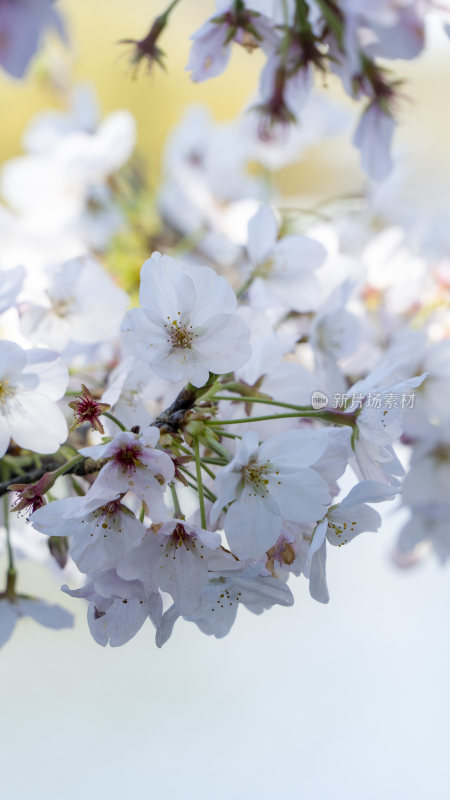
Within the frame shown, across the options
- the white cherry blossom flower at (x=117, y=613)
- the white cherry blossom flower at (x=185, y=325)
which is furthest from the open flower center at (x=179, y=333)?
the white cherry blossom flower at (x=117, y=613)

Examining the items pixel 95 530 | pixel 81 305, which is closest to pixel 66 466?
pixel 95 530

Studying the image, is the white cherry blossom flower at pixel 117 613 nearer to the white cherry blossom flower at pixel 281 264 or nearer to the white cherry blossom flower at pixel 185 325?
the white cherry blossom flower at pixel 185 325

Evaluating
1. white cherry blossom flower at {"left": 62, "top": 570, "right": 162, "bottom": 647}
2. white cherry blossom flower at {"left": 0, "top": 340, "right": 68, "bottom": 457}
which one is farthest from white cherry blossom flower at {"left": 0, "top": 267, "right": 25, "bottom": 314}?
white cherry blossom flower at {"left": 62, "top": 570, "right": 162, "bottom": 647}

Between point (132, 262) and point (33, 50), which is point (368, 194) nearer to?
point (132, 262)

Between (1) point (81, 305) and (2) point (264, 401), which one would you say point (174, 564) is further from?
(1) point (81, 305)

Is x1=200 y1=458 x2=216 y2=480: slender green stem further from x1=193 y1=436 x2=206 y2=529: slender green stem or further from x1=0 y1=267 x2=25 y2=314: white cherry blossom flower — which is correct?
x1=0 y1=267 x2=25 y2=314: white cherry blossom flower

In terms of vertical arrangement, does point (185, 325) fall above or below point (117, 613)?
above
